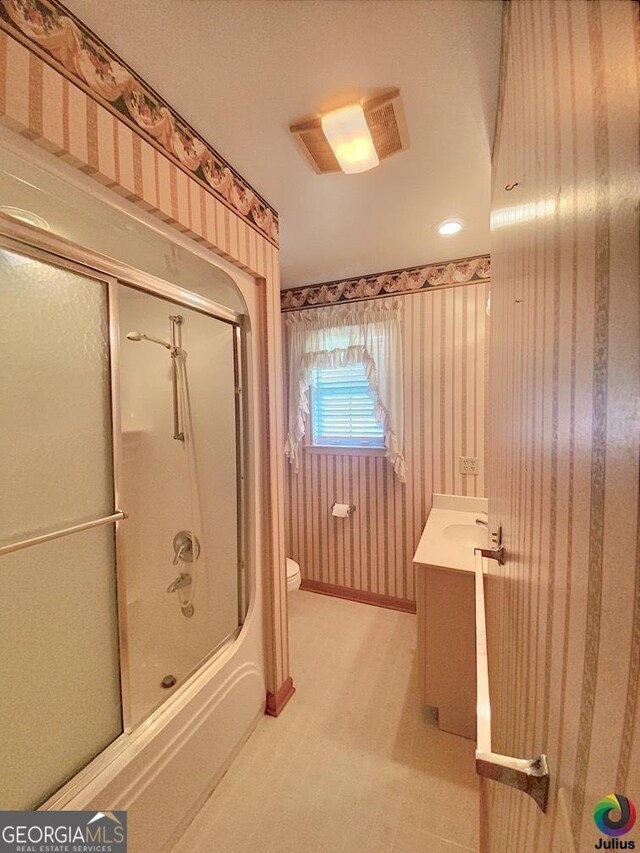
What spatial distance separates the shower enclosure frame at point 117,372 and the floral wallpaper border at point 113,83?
383 mm

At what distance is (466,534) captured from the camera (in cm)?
182

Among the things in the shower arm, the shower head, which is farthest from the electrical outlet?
the shower head

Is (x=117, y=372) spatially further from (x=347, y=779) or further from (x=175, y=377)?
(x=347, y=779)

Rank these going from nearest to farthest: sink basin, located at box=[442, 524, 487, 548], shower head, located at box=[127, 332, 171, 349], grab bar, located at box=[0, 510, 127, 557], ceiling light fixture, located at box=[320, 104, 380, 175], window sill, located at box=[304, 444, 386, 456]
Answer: grab bar, located at box=[0, 510, 127, 557]
ceiling light fixture, located at box=[320, 104, 380, 175]
shower head, located at box=[127, 332, 171, 349]
sink basin, located at box=[442, 524, 487, 548]
window sill, located at box=[304, 444, 386, 456]

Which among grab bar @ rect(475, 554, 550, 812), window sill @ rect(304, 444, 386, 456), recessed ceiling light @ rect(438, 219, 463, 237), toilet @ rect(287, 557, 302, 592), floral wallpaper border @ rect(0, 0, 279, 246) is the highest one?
recessed ceiling light @ rect(438, 219, 463, 237)

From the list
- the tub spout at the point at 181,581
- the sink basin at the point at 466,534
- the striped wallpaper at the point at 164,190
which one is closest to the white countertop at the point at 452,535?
the sink basin at the point at 466,534

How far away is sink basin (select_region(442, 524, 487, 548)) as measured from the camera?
5.71 ft

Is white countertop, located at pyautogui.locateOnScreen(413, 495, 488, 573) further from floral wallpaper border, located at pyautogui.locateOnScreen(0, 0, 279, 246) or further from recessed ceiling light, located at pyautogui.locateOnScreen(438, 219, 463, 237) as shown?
floral wallpaper border, located at pyautogui.locateOnScreen(0, 0, 279, 246)

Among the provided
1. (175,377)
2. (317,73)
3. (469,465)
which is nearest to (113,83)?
(317,73)

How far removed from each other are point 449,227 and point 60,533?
2.14 metres

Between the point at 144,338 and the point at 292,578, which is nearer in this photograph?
the point at 144,338

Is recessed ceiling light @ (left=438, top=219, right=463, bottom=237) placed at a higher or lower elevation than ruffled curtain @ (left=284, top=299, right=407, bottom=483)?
higher

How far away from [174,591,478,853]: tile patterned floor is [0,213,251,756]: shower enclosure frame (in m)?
0.44

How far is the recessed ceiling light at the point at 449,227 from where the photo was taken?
1.65 meters
